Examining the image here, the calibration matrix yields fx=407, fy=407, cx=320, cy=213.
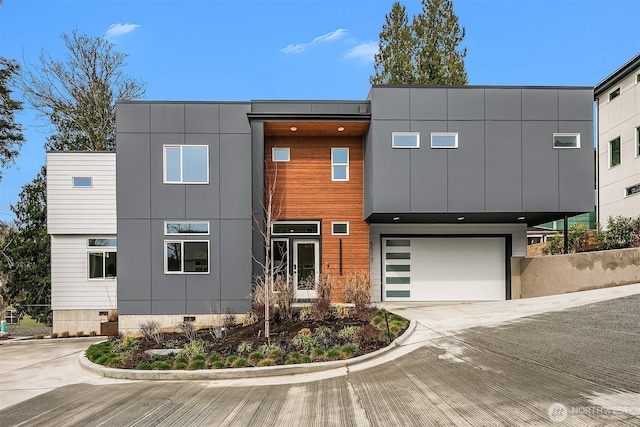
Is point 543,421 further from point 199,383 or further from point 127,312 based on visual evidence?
point 127,312

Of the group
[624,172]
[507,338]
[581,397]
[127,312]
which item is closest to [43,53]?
[127,312]

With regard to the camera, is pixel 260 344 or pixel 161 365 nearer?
pixel 161 365

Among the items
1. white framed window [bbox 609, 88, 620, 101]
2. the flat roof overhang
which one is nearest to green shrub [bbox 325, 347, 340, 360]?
the flat roof overhang

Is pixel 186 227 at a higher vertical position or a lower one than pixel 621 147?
lower

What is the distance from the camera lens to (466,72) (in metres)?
22.5

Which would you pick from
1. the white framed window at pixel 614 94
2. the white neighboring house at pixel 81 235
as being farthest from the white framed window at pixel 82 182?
the white framed window at pixel 614 94

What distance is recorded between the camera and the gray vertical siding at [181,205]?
1243 centimetres

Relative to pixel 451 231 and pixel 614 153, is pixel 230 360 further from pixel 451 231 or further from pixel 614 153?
pixel 614 153

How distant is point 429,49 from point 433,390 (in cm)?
2089

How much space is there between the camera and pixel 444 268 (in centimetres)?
1491

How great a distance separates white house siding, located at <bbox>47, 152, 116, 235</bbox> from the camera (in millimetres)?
14398

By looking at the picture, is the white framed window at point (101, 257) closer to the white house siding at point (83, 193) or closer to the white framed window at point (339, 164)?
the white house siding at point (83, 193)

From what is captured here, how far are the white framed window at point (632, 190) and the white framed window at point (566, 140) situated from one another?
9.28 meters

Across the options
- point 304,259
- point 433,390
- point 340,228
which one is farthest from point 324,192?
point 433,390
